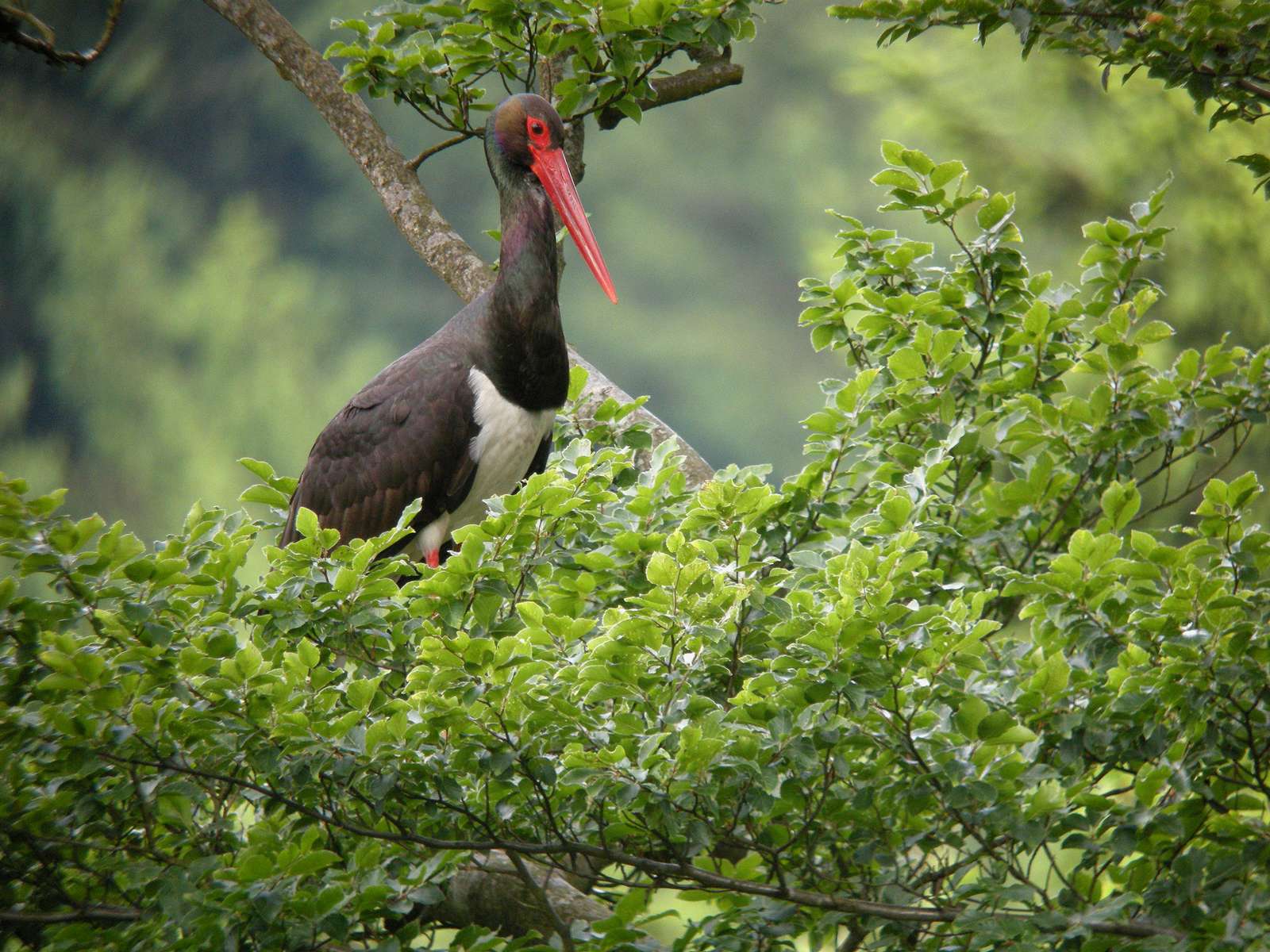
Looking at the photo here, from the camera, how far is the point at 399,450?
118 inches

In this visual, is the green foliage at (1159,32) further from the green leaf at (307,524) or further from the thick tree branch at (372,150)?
the thick tree branch at (372,150)

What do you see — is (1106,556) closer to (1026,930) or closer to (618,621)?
(1026,930)

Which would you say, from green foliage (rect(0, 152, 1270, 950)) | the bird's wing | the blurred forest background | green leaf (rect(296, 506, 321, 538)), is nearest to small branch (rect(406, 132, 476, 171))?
the bird's wing

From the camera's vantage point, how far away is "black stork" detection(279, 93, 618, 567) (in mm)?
2986

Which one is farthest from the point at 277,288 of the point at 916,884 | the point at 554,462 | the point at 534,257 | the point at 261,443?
the point at 916,884

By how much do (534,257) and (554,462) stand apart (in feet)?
3.65

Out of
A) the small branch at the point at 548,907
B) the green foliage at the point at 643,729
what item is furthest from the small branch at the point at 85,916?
the small branch at the point at 548,907

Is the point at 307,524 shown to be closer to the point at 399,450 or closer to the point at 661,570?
the point at 661,570

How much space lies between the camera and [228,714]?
1491 mm

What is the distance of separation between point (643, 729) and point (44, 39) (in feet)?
6.62

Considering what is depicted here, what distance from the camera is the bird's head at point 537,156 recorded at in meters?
3.01

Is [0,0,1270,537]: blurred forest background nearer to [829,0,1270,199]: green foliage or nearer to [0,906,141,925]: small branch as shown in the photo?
[829,0,1270,199]: green foliage

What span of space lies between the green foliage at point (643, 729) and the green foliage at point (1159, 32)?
56cm

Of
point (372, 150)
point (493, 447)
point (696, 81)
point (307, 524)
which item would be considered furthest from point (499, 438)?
point (307, 524)
